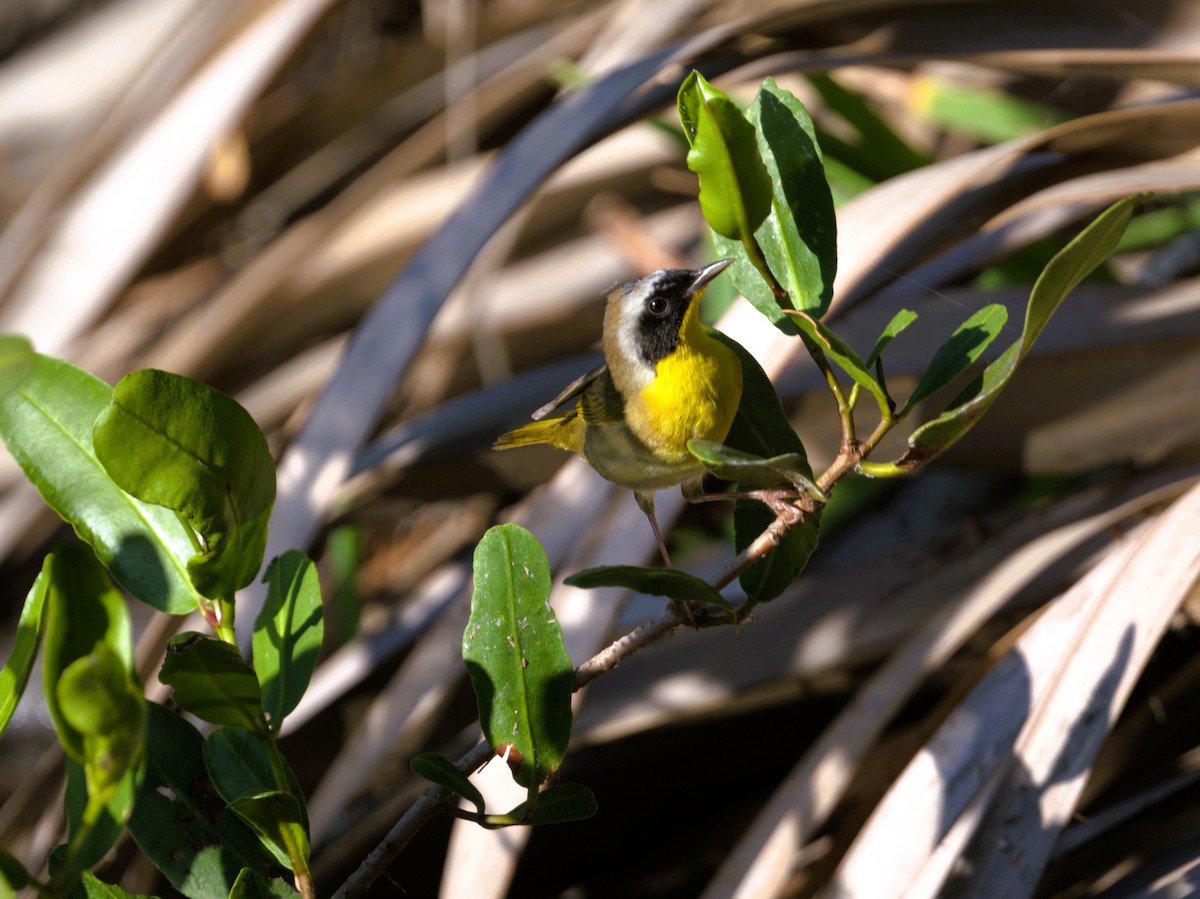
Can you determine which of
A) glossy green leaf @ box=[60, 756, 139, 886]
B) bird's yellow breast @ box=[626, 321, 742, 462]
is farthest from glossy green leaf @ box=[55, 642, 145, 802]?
bird's yellow breast @ box=[626, 321, 742, 462]

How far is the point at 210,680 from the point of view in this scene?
0.52 meters

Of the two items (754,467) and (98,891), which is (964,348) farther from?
(98,891)

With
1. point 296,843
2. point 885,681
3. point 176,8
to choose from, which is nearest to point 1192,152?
point 885,681

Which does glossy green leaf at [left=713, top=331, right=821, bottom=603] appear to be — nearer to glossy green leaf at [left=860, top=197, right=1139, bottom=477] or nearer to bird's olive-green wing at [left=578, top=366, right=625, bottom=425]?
glossy green leaf at [left=860, top=197, right=1139, bottom=477]

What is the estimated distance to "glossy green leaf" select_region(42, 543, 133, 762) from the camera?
471mm

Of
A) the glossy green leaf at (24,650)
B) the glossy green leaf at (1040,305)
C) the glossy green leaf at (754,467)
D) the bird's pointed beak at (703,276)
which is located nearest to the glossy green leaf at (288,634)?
the glossy green leaf at (24,650)

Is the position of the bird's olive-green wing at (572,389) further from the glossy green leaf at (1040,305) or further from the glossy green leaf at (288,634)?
the glossy green leaf at (1040,305)

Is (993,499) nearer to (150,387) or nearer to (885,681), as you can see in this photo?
(885,681)

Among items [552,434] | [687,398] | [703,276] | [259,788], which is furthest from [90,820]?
[552,434]

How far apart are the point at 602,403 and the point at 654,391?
3.7 inches

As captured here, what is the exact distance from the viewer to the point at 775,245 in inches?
23.5

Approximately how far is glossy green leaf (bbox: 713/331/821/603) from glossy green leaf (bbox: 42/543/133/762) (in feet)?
1.15

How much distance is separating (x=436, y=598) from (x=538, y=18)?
174 centimetres

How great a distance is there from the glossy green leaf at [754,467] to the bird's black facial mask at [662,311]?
18.9 inches
